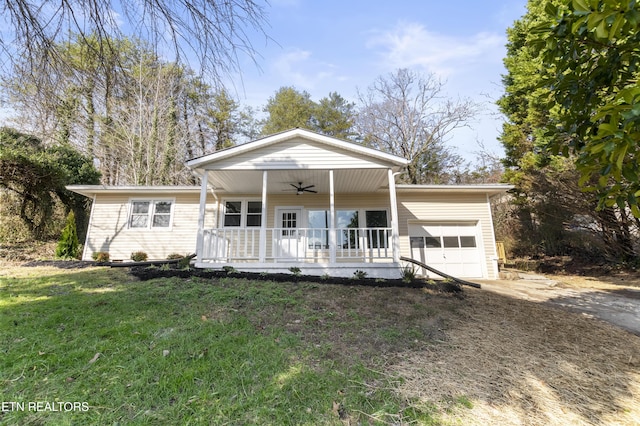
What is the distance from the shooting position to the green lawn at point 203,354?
218 centimetres

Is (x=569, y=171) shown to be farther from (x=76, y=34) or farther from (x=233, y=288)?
(x=76, y=34)

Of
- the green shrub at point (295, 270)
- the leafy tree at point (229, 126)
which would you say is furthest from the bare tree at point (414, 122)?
the green shrub at point (295, 270)

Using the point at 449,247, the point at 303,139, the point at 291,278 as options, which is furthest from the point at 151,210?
the point at 449,247

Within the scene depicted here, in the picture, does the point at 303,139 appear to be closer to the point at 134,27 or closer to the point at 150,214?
the point at 134,27

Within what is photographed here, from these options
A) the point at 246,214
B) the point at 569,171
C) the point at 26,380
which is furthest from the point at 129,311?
the point at 569,171

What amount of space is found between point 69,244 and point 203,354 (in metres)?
10.6

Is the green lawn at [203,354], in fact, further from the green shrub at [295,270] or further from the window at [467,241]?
the window at [467,241]

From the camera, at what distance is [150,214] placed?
414 inches

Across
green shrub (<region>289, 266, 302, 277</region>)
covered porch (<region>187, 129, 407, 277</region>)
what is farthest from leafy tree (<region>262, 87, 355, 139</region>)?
green shrub (<region>289, 266, 302, 277</region>)

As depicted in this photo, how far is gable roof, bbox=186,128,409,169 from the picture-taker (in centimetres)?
771

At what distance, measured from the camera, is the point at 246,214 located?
10.6m

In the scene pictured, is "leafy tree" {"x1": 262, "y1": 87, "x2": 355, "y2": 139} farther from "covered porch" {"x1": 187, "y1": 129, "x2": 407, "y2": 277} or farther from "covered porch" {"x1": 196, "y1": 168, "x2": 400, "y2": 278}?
"covered porch" {"x1": 187, "y1": 129, "x2": 407, "y2": 277}

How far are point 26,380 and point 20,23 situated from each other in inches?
125

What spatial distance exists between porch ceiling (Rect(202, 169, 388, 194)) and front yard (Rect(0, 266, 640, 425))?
4.34 metres
